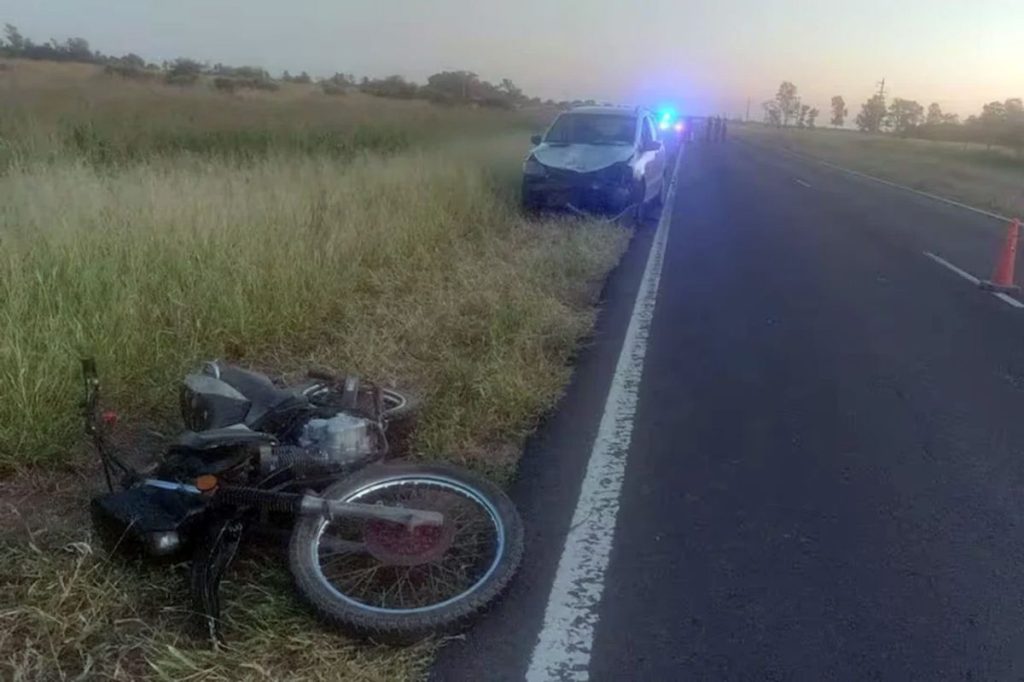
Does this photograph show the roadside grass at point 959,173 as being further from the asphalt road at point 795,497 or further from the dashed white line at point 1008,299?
the asphalt road at point 795,497

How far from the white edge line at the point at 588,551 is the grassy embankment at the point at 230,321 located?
1.37ft

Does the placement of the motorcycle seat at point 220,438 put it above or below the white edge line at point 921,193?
below

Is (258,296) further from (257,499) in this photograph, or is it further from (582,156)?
(582,156)

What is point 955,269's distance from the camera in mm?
11023

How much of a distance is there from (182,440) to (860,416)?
3.99 m

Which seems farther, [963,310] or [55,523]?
[963,310]

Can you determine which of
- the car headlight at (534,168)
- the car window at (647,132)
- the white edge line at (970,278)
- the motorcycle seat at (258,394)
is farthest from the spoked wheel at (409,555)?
the car window at (647,132)

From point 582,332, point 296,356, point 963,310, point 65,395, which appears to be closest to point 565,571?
point 65,395

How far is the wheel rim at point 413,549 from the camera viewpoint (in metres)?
3.20

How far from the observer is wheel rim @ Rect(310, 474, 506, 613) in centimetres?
320

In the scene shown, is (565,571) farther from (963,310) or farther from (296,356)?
(963,310)

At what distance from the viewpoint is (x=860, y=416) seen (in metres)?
5.43

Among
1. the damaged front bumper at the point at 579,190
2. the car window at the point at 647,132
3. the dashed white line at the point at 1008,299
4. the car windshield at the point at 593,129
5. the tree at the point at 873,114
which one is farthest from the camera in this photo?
the tree at the point at 873,114

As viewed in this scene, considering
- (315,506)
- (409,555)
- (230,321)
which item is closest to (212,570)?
(315,506)
